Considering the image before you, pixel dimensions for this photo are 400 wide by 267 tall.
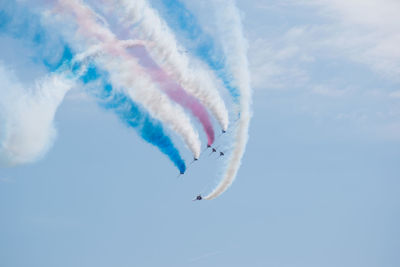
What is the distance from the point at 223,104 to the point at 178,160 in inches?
211

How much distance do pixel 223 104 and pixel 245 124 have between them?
2886mm

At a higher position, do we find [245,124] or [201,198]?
[245,124]

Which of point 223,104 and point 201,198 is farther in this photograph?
point 201,198

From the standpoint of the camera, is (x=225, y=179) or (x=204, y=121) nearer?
(x=204, y=121)

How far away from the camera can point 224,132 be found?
4441 centimetres

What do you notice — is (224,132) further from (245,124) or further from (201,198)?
(201,198)

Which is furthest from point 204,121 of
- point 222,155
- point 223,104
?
point 222,155

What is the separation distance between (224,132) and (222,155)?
281cm

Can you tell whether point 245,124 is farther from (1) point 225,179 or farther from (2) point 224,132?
(1) point 225,179

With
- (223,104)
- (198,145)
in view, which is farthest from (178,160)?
(223,104)

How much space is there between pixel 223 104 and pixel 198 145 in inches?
146

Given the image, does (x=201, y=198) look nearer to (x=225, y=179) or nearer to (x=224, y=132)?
(x=225, y=179)

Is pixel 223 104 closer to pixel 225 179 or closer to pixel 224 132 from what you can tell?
pixel 224 132

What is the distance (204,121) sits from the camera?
141 ft
